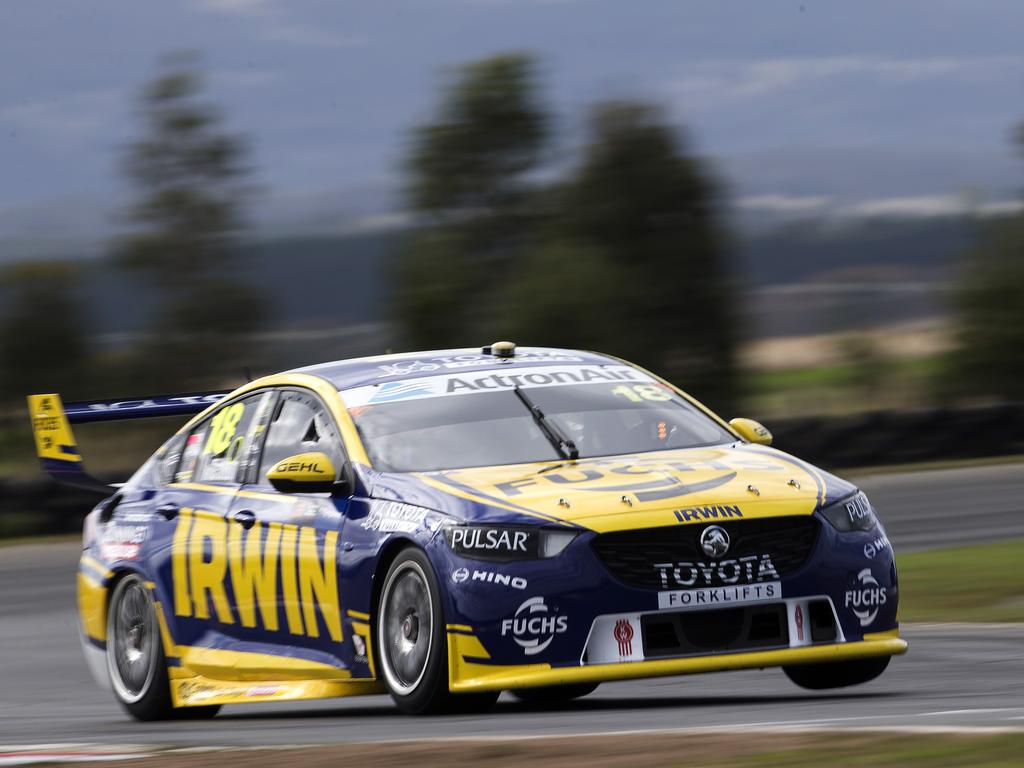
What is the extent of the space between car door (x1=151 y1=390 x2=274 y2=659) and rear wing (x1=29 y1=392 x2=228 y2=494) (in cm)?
61

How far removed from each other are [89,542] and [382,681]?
3.01 metres

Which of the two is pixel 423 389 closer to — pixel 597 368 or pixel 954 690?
pixel 597 368

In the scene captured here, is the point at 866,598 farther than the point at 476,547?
Yes

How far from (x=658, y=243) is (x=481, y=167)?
5.72 meters

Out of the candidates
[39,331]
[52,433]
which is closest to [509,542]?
[52,433]

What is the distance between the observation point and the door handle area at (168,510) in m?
9.20

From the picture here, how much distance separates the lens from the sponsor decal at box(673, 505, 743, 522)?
716cm

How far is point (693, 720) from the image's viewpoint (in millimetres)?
6727

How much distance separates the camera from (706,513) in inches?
283

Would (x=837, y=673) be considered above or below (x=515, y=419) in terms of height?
below

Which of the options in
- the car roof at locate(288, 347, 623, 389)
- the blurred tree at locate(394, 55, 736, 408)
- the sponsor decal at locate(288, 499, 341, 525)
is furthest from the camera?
the blurred tree at locate(394, 55, 736, 408)

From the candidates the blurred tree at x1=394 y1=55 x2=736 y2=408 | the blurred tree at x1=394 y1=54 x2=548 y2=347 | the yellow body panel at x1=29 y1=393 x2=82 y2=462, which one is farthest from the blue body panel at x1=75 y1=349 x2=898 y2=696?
the blurred tree at x1=394 y1=54 x2=548 y2=347

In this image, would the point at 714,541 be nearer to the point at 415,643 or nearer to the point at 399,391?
the point at 415,643

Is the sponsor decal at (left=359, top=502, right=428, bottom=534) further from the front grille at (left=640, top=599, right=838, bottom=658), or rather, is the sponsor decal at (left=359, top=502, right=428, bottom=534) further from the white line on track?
the white line on track
